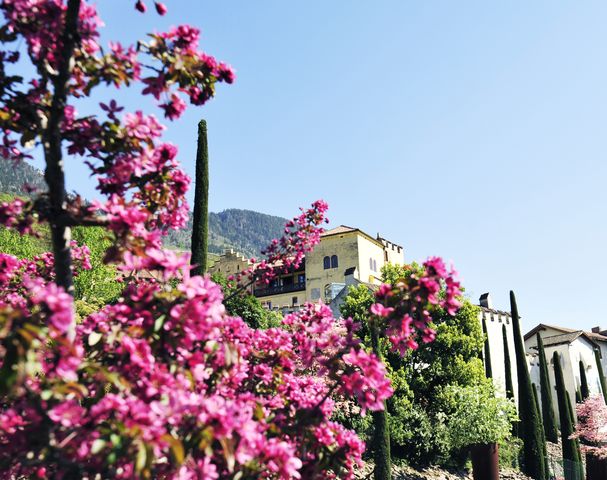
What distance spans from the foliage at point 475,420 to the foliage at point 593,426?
10.6m

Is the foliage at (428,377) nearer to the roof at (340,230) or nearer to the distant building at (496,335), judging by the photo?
the distant building at (496,335)

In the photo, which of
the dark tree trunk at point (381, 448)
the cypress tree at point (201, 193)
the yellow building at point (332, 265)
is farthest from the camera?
the yellow building at point (332, 265)

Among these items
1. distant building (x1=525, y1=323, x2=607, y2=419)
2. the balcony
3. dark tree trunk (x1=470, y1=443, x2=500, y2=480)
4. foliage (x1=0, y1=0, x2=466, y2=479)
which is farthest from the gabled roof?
foliage (x1=0, y1=0, x2=466, y2=479)

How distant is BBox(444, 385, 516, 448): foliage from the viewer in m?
22.0

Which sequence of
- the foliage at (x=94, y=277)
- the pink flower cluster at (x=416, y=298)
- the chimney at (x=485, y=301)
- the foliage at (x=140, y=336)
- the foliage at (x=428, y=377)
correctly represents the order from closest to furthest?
1. the foliage at (x=140, y=336)
2. the pink flower cluster at (x=416, y=298)
3. the foliage at (x=428, y=377)
4. the foliage at (x=94, y=277)
5. the chimney at (x=485, y=301)

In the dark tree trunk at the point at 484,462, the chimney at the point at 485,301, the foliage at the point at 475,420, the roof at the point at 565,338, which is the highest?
the chimney at the point at 485,301

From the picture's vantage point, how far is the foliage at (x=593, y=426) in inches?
1215

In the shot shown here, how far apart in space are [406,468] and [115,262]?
873 inches

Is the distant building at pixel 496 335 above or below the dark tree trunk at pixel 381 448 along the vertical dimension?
above

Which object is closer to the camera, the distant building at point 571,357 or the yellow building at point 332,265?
the distant building at point 571,357

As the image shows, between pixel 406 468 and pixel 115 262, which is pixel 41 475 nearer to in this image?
pixel 115 262

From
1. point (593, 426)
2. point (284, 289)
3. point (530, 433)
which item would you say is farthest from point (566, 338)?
point (284, 289)

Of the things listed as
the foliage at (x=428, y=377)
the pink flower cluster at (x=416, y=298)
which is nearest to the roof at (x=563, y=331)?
the foliage at (x=428, y=377)

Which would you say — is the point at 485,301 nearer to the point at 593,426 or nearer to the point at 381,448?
the point at 593,426
